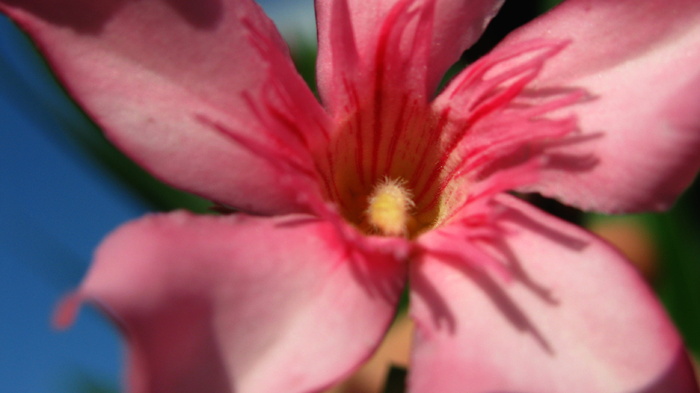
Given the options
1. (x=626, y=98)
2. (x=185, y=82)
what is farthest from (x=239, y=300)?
(x=626, y=98)

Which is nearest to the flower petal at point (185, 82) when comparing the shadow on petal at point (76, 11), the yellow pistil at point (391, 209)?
the shadow on petal at point (76, 11)

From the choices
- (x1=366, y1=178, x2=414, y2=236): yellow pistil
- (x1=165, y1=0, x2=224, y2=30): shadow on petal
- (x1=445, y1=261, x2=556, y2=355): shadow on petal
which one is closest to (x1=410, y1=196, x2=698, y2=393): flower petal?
(x1=445, y1=261, x2=556, y2=355): shadow on petal

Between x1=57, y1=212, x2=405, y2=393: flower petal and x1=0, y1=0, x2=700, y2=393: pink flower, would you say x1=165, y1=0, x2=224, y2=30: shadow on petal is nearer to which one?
x1=0, y1=0, x2=700, y2=393: pink flower

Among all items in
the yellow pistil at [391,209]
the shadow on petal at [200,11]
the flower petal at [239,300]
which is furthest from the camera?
the yellow pistil at [391,209]

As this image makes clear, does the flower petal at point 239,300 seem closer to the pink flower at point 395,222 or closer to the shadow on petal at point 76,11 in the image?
the pink flower at point 395,222

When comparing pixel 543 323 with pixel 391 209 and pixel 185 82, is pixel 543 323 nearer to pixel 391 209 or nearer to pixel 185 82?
pixel 391 209

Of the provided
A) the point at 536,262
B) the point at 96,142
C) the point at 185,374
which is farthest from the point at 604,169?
the point at 96,142

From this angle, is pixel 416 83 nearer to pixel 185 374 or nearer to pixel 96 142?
pixel 185 374
